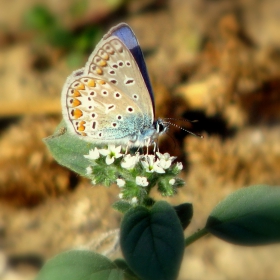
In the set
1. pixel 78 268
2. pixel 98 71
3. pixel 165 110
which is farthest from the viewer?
pixel 165 110

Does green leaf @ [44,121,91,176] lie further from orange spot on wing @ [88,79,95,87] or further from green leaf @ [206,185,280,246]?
green leaf @ [206,185,280,246]

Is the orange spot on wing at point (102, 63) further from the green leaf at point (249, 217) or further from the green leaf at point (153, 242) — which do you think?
the green leaf at point (249, 217)

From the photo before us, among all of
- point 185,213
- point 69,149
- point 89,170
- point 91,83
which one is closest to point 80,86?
point 91,83

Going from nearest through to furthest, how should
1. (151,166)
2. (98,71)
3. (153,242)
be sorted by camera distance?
1. (153,242)
2. (151,166)
3. (98,71)

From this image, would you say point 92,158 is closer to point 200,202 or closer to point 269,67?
point 200,202

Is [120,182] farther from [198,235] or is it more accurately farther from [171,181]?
[198,235]

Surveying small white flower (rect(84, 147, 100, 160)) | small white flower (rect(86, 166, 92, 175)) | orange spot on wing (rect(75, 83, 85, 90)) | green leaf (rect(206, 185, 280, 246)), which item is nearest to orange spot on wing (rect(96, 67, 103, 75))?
orange spot on wing (rect(75, 83, 85, 90))

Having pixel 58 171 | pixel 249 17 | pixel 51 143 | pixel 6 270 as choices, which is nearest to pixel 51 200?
pixel 58 171
